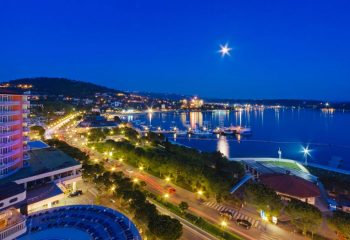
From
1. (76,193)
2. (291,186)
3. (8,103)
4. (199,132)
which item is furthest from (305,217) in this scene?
(199,132)

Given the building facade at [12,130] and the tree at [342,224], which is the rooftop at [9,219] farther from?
the tree at [342,224]

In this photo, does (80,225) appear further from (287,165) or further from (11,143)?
(287,165)

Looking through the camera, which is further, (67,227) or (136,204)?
(136,204)

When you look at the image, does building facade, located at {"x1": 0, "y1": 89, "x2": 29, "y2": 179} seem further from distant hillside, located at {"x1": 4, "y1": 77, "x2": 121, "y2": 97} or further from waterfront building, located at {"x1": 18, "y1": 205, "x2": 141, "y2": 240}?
distant hillside, located at {"x1": 4, "y1": 77, "x2": 121, "y2": 97}

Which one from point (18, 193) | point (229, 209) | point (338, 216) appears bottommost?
point (229, 209)

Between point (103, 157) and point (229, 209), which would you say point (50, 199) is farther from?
point (103, 157)

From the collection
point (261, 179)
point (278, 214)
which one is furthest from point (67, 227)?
point (261, 179)

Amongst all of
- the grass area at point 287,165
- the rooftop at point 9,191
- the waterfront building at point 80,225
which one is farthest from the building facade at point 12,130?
the grass area at point 287,165
